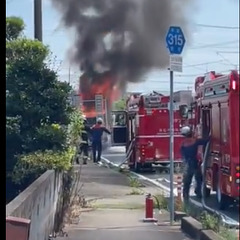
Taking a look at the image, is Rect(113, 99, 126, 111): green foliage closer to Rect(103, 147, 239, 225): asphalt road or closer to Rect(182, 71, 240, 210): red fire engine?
Rect(103, 147, 239, 225): asphalt road

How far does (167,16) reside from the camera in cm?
345

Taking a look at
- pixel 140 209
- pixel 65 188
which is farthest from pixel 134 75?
pixel 140 209

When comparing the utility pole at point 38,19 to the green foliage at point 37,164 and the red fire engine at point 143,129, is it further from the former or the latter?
the green foliage at point 37,164

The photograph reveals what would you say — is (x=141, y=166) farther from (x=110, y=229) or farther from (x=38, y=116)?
(x=110, y=229)

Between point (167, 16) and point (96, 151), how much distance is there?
22.0 m

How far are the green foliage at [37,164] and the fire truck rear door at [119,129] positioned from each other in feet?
41.3

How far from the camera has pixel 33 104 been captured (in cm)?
1196

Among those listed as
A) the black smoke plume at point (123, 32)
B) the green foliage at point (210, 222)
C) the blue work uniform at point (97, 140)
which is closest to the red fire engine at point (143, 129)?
the blue work uniform at point (97, 140)

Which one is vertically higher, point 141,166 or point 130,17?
point 130,17

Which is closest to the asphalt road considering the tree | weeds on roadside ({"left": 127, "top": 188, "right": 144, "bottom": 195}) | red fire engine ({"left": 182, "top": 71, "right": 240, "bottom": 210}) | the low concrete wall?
red fire engine ({"left": 182, "top": 71, "right": 240, "bottom": 210})

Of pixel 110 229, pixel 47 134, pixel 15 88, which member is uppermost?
pixel 15 88

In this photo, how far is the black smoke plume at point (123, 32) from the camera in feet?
11.9

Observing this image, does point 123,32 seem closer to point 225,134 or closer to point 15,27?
point 225,134

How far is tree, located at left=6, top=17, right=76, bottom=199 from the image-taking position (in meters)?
11.6
